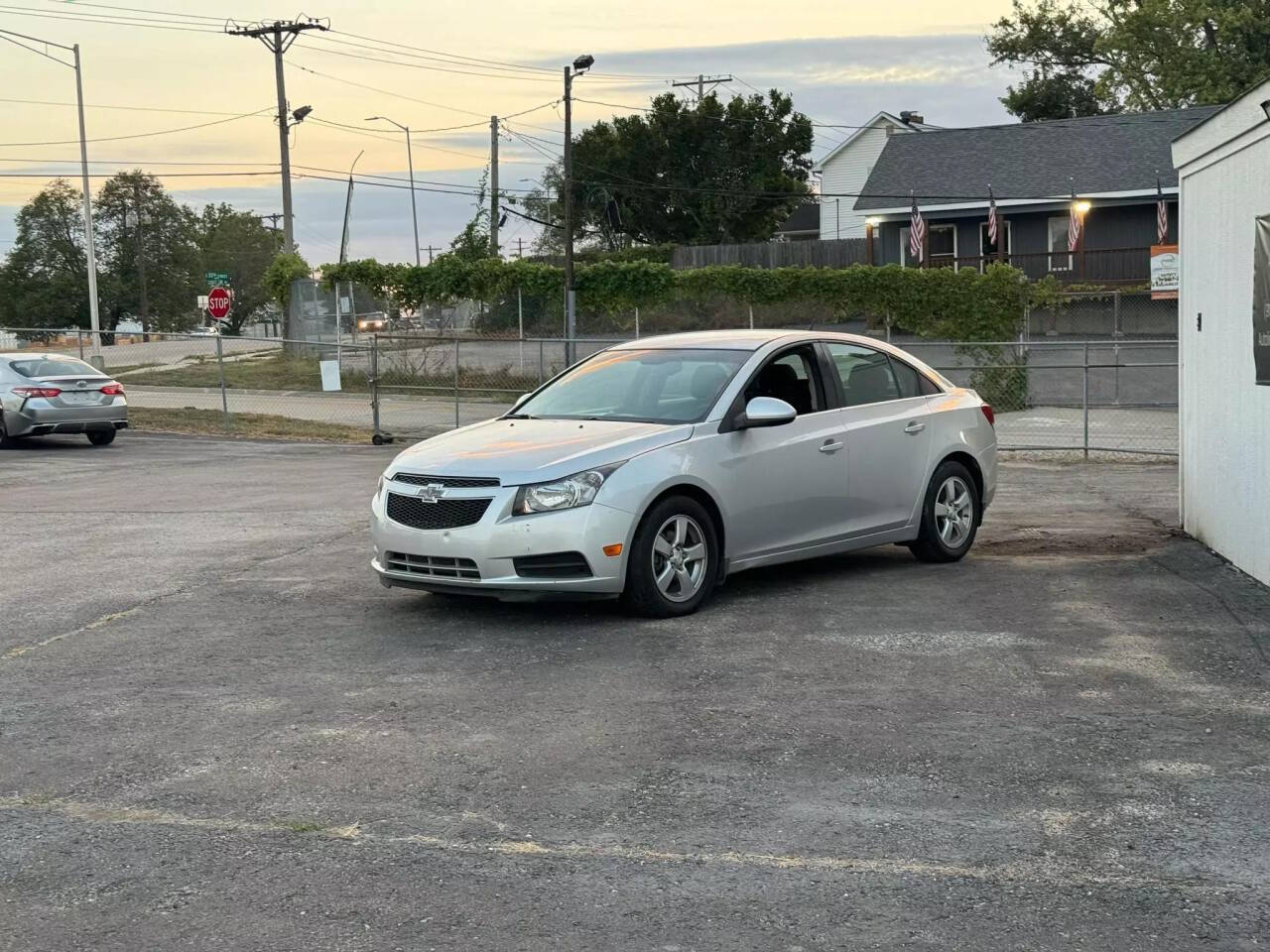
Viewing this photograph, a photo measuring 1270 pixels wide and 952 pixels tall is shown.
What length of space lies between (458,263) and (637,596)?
35087mm

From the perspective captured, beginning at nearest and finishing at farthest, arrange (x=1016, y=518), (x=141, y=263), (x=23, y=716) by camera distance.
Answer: (x=23, y=716), (x=1016, y=518), (x=141, y=263)

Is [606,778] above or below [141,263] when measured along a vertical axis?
below

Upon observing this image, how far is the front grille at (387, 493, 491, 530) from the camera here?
27.5 feet

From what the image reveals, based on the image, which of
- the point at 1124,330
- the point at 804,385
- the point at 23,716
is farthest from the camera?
the point at 1124,330

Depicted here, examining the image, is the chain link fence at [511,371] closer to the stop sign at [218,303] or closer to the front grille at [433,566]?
the stop sign at [218,303]

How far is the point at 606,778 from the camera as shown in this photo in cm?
560

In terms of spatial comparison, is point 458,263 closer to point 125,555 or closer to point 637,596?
point 125,555

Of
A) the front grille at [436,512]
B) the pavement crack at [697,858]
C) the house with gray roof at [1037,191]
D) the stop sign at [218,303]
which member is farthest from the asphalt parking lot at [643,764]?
the house with gray roof at [1037,191]

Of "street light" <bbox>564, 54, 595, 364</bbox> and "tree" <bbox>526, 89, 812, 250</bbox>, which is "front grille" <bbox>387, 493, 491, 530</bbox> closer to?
"street light" <bbox>564, 54, 595, 364</bbox>

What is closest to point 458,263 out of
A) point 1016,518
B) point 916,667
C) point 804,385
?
point 1016,518

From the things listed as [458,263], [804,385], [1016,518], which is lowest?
[1016,518]

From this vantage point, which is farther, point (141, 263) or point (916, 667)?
point (141, 263)

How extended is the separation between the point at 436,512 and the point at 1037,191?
42.4 meters

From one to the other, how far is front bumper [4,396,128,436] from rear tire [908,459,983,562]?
15.8m
